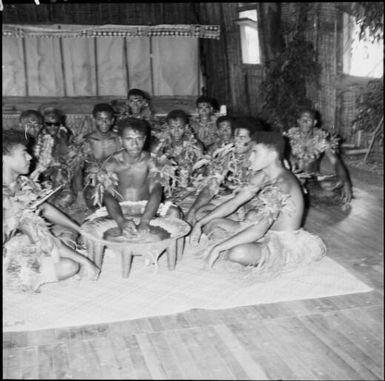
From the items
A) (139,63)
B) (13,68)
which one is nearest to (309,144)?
(139,63)

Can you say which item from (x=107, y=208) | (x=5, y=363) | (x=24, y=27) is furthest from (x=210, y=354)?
(x=24, y=27)

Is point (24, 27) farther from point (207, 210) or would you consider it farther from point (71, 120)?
point (207, 210)

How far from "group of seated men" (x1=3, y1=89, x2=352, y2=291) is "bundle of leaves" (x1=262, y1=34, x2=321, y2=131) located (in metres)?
2.77

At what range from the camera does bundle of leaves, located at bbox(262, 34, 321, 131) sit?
8844 millimetres

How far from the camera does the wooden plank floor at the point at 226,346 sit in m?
2.79

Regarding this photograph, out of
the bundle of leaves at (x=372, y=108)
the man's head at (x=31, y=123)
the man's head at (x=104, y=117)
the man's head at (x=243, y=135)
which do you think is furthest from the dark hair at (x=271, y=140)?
the bundle of leaves at (x=372, y=108)

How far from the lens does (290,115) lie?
9.08 meters

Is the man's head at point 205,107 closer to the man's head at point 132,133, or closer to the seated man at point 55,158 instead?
the seated man at point 55,158

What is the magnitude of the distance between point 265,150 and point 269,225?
0.58 m

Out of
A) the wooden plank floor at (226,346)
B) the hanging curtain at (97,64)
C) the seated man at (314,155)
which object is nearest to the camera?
the wooden plank floor at (226,346)

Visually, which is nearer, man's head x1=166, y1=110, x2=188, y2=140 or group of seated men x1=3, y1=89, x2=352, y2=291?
group of seated men x1=3, y1=89, x2=352, y2=291

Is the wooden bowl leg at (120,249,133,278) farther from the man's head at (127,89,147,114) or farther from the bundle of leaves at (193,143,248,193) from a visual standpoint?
the man's head at (127,89,147,114)

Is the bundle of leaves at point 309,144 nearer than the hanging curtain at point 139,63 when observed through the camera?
Yes

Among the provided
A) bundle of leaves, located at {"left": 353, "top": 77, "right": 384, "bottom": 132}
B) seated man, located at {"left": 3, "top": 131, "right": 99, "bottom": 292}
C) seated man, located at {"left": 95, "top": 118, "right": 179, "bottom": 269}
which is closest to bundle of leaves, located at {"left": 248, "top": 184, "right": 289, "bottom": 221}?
seated man, located at {"left": 95, "top": 118, "right": 179, "bottom": 269}
